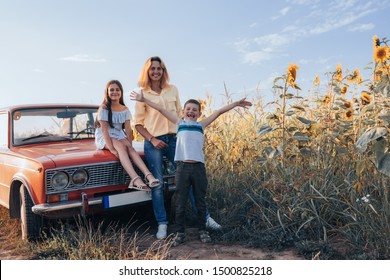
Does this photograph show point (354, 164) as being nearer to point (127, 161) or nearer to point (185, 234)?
point (185, 234)

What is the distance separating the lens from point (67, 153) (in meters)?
4.81

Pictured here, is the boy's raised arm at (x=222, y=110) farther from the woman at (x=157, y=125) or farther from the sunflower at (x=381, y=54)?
the sunflower at (x=381, y=54)

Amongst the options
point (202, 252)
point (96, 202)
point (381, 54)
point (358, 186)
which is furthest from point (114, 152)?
point (381, 54)

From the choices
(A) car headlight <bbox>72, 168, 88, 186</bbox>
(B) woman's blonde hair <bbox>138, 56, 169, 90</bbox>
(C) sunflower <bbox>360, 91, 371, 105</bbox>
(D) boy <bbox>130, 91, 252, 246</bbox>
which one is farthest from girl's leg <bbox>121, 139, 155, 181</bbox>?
(C) sunflower <bbox>360, 91, 371, 105</bbox>

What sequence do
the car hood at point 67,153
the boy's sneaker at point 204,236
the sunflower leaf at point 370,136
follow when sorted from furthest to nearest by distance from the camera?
the boy's sneaker at point 204,236 → the car hood at point 67,153 → the sunflower leaf at point 370,136

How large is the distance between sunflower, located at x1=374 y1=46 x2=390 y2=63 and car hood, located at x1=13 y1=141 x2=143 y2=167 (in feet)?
8.87

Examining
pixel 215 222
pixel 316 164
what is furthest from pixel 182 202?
pixel 316 164

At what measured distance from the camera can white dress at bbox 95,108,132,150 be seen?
5.16 m

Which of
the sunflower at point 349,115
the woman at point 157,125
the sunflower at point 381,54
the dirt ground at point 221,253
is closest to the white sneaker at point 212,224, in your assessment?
the woman at point 157,125

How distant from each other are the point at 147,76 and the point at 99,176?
124cm

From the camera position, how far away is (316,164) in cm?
483

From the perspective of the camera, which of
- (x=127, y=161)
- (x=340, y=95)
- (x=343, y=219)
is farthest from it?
(x=340, y=95)

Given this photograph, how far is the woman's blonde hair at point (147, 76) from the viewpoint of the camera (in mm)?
5039
